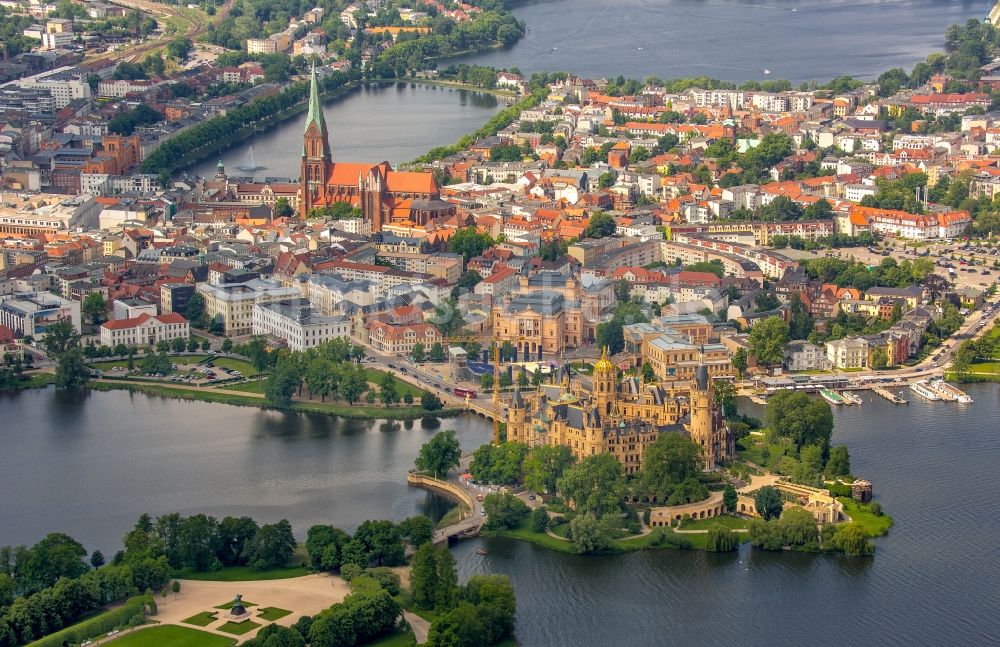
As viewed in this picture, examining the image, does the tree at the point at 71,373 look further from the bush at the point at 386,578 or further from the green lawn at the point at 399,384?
the bush at the point at 386,578

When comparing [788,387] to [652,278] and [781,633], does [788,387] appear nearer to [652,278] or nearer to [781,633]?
[652,278]

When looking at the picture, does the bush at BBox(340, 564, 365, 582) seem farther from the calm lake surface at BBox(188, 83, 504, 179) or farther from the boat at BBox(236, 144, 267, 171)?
the boat at BBox(236, 144, 267, 171)

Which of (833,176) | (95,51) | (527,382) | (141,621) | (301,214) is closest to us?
(141,621)

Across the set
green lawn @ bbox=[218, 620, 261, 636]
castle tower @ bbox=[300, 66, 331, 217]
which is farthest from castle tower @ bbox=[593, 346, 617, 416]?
castle tower @ bbox=[300, 66, 331, 217]

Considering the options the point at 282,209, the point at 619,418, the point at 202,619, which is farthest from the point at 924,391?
the point at 282,209

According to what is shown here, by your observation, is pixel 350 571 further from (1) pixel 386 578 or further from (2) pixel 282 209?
(2) pixel 282 209

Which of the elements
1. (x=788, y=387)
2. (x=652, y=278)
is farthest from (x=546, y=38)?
(x=788, y=387)
